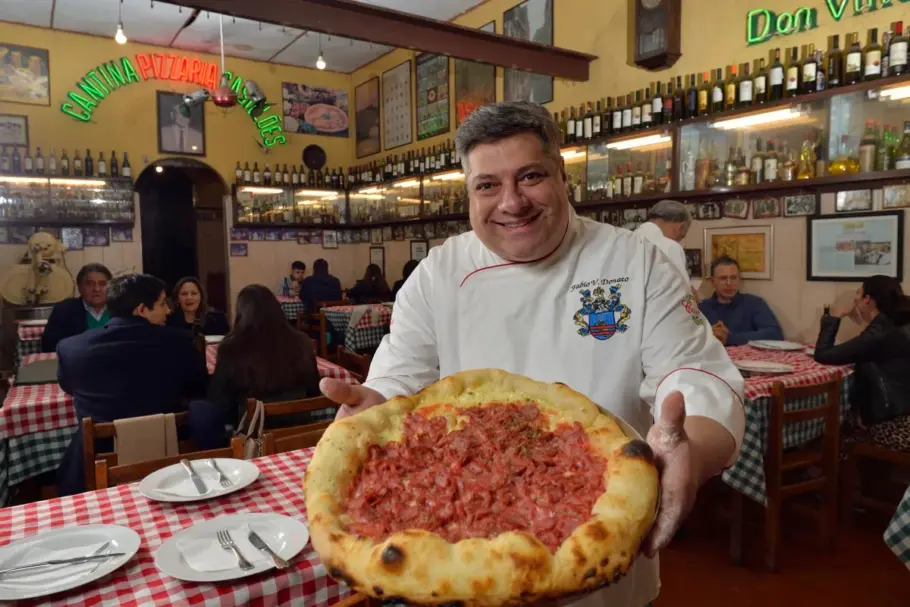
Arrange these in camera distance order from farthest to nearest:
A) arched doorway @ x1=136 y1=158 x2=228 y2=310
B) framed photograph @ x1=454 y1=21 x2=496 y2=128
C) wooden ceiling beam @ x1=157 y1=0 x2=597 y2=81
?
arched doorway @ x1=136 y1=158 x2=228 y2=310, framed photograph @ x1=454 y1=21 x2=496 y2=128, wooden ceiling beam @ x1=157 y1=0 x2=597 y2=81

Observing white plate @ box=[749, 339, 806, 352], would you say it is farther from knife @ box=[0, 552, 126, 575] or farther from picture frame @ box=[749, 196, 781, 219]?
knife @ box=[0, 552, 126, 575]

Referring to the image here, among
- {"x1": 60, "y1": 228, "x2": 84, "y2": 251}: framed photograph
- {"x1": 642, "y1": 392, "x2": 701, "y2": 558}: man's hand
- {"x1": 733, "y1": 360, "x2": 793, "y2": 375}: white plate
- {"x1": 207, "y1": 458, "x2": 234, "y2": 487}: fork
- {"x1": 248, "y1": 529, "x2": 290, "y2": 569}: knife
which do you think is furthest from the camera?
{"x1": 60, "y1": 228, "x2": 84, "y2": 251}: framed photograph

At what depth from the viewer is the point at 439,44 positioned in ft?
19.2

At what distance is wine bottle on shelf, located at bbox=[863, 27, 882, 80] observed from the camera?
428 cm

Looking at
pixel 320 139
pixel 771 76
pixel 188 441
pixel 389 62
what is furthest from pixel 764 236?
pixel 320 139

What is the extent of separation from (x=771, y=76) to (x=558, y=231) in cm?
434

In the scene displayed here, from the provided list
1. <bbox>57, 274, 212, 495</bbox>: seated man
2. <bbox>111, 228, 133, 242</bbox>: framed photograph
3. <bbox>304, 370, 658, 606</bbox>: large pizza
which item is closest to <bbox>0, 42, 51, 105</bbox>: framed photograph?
<bbox>111, 228, 133, 242</bbox>: framed photograph

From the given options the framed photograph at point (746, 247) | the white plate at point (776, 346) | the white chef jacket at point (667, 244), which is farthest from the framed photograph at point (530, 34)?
the white plate at point (776, 346)

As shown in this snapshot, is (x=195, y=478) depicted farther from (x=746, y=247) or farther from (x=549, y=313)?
(x=746, y=247)

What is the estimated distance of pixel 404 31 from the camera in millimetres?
5621

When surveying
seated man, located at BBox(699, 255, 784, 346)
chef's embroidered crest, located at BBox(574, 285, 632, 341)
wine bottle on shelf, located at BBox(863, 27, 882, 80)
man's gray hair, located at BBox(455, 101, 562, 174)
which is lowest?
seated man, located at BBox(699, 255, 784, 346)

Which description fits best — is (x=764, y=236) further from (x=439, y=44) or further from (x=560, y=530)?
(x=560, y=530)

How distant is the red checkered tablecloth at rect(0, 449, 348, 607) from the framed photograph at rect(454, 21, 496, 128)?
24.2ft

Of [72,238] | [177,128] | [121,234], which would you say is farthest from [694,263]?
[72,238]
